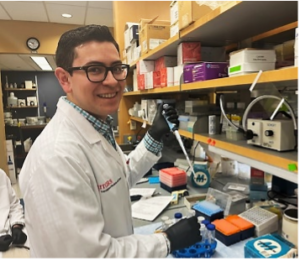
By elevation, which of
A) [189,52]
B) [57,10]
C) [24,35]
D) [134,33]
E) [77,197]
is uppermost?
[57,10]

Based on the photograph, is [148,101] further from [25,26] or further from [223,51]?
[25,26]

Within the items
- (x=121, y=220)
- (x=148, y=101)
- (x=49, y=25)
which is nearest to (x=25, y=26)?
(x=49, y=25)

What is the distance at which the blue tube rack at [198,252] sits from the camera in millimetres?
1060

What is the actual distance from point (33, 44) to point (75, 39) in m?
4.14

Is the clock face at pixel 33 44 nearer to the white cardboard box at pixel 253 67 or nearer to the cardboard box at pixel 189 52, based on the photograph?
the cardboard box at pixel 189 52

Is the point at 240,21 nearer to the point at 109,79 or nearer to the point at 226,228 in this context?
the point at 109,79

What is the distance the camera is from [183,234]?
0.97 meters

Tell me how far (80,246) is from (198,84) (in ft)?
2.93

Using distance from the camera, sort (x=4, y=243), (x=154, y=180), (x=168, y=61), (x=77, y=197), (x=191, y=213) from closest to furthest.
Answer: (x=77, y=197), (x=191, y=213), (x=4, y=243), (x=168, y=61), (x=154, y=180)

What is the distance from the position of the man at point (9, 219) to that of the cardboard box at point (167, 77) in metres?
1.51

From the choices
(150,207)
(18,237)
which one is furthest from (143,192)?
(18,237)

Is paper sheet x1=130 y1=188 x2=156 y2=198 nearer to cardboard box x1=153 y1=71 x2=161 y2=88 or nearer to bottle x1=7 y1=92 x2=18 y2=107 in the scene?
cardboard box x1=153 y1=71 x2=161 y2=88

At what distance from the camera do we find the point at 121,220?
96 centimetres

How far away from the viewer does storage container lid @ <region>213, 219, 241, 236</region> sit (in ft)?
3.75
